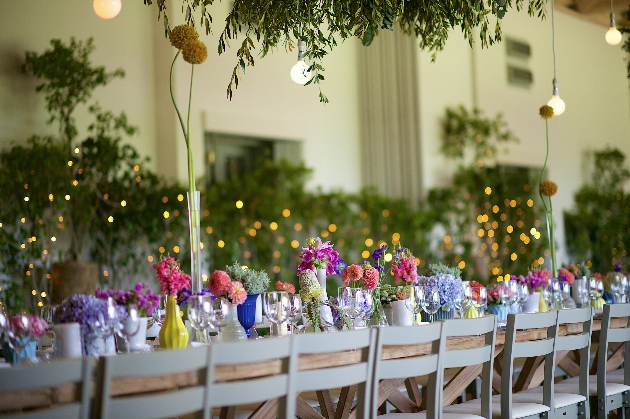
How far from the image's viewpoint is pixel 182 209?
7434 mm

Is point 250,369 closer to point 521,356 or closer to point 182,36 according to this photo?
point 521,356

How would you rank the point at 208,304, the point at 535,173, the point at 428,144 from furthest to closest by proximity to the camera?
1. the point at 535,173
2. the point at 428,144
3. the point at 208,304

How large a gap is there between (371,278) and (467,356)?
2.44ft

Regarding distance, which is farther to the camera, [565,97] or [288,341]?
[565,97]

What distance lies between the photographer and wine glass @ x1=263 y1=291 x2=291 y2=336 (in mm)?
3082

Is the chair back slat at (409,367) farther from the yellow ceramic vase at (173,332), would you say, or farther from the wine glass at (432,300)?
the wine glass at (432,300)

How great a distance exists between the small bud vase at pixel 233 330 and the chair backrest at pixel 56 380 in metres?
1.52

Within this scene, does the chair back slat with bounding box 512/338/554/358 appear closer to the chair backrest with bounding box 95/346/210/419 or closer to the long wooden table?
the long wooden table

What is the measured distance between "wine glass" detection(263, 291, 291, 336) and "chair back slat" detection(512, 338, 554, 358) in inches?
35.6

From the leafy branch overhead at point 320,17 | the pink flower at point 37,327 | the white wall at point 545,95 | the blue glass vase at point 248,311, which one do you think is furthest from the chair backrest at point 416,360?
the white wall at point 545,95

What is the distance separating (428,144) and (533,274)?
4.81 metres

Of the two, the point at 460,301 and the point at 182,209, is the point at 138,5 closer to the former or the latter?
the point at 182,209

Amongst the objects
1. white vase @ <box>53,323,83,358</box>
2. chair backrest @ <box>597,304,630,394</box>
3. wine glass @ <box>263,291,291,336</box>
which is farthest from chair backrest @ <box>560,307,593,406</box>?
white vase @ <box>53,323,83,358</box>

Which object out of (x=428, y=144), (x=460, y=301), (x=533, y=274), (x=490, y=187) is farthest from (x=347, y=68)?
(x=460, y=301)
